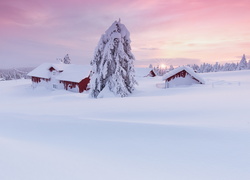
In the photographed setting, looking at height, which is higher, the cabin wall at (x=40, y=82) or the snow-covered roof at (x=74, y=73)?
the snow-covered roof at (x=74, y=73)

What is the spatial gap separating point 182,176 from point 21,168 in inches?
144

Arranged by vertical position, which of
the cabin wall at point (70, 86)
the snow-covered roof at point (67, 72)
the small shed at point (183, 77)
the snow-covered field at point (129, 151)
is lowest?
the snow-covered field at point (129, 151)

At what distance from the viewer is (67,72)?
45.4m

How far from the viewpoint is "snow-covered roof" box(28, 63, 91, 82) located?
41219 mm

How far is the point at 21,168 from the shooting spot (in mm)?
3826

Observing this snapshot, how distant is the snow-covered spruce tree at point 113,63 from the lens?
902 inches

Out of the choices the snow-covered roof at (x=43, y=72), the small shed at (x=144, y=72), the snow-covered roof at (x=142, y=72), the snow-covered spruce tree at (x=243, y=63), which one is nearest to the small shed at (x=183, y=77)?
the snow-covered roof at (x=43, y=72)

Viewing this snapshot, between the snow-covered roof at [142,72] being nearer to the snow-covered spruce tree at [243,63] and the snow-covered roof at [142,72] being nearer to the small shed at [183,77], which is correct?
the small shed at [183,77]

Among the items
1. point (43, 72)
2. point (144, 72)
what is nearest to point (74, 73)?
point (43, 72)

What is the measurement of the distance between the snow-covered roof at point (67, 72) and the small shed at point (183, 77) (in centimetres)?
2032

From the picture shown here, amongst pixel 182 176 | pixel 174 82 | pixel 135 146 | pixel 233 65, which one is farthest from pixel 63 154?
pixel 233 65

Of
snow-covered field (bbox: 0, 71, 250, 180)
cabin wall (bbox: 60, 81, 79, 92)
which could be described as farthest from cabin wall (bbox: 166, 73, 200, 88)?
snow-covered field (bbox: 0, 71, 250, 180)

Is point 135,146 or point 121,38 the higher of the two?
point 121,38

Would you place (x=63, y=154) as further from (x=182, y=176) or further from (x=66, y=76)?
(x=66, y=76)
